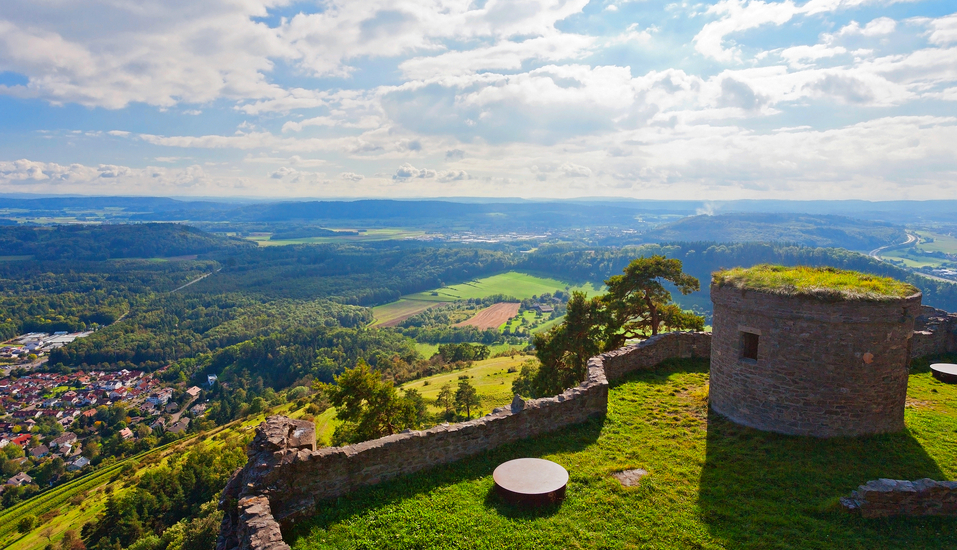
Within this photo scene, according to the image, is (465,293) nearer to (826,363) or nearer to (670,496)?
(826,363)

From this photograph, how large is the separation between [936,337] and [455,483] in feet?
→ 80.7

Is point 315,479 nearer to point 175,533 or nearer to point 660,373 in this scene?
point 660,373

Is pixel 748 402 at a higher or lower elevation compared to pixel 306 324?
higher

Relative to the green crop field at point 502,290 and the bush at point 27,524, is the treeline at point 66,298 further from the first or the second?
the bush at point 27,524

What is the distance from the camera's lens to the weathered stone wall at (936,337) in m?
20.8

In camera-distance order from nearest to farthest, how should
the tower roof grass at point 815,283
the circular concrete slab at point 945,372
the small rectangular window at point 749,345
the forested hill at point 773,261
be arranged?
the tower roof grass at point 815,283 → the small rectangular window at point 749,345 → the circular concrete slab at point 945,372 → the forested hill at point 773,261

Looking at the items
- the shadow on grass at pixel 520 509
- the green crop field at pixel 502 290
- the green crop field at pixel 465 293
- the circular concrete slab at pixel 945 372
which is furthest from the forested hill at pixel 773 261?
the shadow on grass at pixel 520 509

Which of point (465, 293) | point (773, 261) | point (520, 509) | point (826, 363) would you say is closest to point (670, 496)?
point (520, 509)

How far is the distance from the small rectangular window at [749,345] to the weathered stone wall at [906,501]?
4.88 m

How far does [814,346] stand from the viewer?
488 inches

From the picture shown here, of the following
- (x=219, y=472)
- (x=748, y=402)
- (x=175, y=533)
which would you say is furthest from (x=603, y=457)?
(x=219, y=472)

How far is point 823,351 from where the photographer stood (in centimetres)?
1232

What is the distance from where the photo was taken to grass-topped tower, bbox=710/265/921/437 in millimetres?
12172

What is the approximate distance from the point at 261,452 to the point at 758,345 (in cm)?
1388
